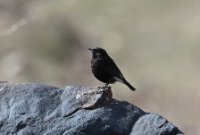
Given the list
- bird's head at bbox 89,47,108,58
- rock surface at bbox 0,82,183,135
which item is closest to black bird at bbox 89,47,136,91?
bird's head at bbox 89,47,108,58

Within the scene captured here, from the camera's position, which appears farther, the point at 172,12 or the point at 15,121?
the point at 172,12

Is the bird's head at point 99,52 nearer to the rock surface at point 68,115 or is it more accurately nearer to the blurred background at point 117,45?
the rock surface at point 68,115

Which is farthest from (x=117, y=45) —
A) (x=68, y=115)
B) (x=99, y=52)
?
(x=68, y=115)

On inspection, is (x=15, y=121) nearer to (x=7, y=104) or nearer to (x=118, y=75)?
(x=7, y=104)

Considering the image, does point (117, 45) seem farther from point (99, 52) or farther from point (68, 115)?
point (68, 115)

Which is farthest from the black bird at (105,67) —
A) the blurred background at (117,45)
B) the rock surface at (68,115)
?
the blurred background at (117,45)

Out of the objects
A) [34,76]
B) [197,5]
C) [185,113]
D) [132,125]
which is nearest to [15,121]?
[132,125]
